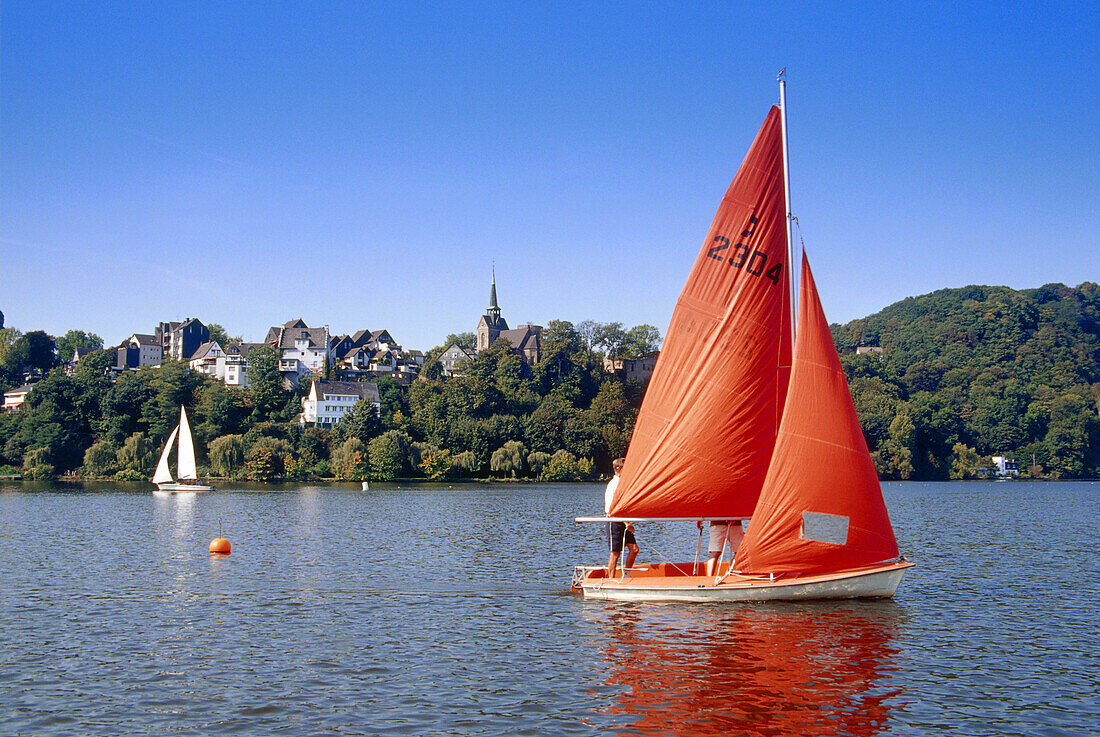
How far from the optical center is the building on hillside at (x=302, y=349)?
15612 cm

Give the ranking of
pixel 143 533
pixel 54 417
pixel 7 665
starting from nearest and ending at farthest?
pixel 7 665, pixel 143 533, pixel 54 417

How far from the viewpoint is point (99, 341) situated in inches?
7756

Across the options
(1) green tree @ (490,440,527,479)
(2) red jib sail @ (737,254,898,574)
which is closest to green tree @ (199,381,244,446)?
(1) green tree @ (490,440,527,479)

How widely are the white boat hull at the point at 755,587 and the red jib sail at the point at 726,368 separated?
5.32 ft

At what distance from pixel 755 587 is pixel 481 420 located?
345 feet

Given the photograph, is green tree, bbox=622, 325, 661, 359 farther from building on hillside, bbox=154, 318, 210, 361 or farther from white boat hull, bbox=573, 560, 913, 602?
white boat hull, bbox=573, 560, 913, 602

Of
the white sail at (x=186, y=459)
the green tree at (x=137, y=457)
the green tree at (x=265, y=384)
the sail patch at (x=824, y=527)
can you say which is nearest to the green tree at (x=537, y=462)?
the green tree at (x=265, y=384)

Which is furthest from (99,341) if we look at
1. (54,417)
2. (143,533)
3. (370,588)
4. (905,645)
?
(905,645)

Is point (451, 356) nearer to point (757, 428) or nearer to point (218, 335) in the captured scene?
point (218, 335)

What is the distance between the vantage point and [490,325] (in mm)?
188875

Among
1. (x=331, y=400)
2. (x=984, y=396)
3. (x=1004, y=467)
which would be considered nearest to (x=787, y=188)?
(x=331, y=400)

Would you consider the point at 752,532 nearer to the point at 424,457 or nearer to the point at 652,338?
the point at 424,457

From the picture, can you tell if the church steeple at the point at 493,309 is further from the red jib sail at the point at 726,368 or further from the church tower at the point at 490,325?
the red jib sail at the point at 726,368

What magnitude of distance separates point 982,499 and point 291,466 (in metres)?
73.1
